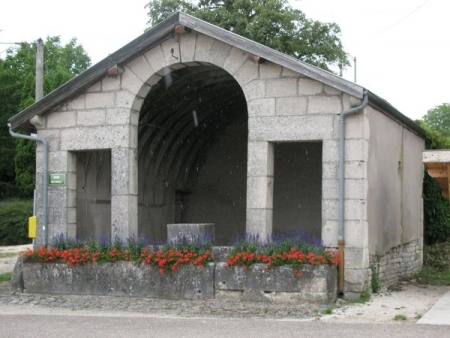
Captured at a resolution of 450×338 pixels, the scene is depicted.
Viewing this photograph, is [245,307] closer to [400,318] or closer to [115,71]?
[400,318]

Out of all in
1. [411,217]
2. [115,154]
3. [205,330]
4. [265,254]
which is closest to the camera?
[205,330]

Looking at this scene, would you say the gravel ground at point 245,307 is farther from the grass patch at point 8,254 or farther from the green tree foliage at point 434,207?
the grass patch at point 8,254

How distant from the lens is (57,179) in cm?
1266

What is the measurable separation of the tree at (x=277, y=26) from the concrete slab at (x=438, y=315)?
73.3 ft

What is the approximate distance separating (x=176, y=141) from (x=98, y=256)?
184 inches

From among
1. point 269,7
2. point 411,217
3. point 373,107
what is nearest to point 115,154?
point 373,107

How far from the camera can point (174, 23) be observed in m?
11.6

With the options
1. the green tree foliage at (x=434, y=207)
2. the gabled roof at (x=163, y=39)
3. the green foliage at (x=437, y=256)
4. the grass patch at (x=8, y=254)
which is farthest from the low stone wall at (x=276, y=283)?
the grass patch at (x=8, y=254)

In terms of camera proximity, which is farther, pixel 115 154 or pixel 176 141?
pixel 176 141

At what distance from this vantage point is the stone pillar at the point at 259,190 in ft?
36.6

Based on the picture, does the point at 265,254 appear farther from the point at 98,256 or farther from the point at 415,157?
the point at 415,157

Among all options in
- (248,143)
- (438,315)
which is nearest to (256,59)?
(248,143)

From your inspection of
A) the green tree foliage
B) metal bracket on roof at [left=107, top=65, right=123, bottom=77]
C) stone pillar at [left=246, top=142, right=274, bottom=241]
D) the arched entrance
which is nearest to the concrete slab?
stone pillar at [left=246, top=142, right=274, bottom=241]

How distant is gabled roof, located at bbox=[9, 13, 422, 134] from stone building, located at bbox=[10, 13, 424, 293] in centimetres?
2
